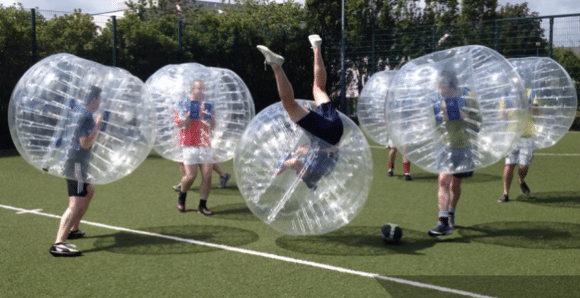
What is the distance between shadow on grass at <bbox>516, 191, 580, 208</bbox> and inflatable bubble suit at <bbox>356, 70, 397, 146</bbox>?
2871 mm

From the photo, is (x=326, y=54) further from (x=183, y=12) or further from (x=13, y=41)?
(x=13, y=41)

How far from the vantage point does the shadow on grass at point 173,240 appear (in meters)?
5.94

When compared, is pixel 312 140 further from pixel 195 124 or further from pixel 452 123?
pixel 195 124

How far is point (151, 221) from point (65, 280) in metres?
2.45

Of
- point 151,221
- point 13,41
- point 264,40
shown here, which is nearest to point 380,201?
point 151,221

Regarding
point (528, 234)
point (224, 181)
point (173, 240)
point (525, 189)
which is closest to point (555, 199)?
point (525, 189)

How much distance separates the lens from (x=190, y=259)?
5586 mm

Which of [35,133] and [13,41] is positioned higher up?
[13,41]

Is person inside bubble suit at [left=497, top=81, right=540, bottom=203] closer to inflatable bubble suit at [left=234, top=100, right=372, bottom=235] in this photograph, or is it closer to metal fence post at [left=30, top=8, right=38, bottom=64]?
inflatable bubble suit at [left=234, top=100, right=372, bottom=235]

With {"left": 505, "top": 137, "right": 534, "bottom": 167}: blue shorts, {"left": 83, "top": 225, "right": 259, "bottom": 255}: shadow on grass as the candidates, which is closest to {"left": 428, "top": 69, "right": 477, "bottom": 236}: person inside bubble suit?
{"left": 83, "top": 225, "right": 259, "bottom": 255}: shadow on grass

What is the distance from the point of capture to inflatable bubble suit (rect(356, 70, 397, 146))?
35.3 ft

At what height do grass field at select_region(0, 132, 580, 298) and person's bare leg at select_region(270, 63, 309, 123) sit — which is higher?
person's bare leg at select_region(270, 63, 309, 123)

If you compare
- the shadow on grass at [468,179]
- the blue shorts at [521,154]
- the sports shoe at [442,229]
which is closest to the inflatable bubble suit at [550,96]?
the blue shorts at [521,154]

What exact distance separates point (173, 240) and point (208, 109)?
66.8 inches
